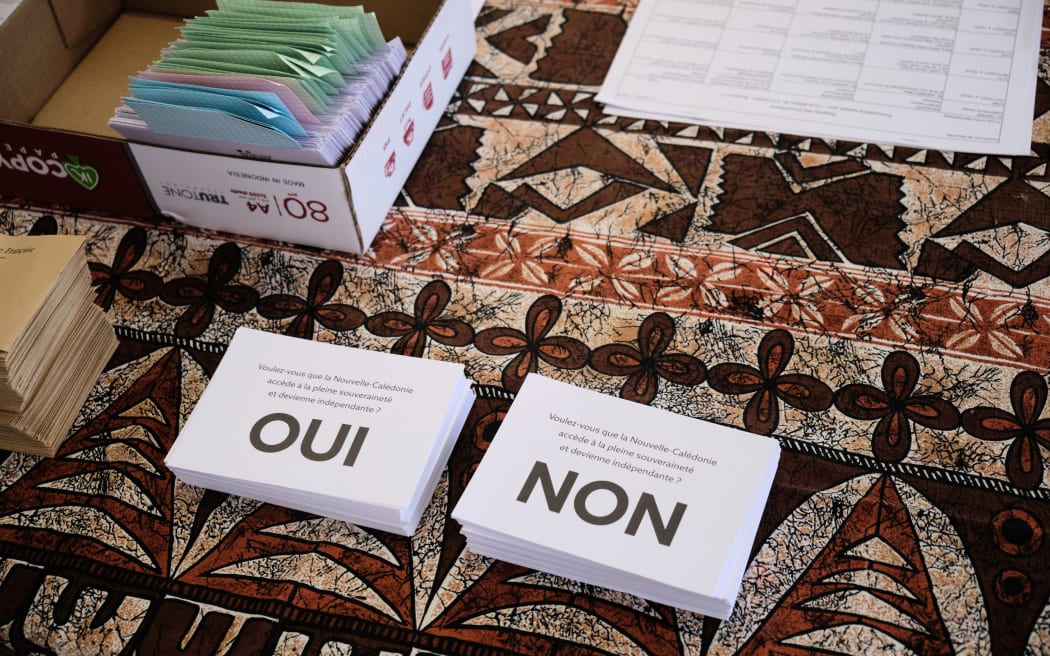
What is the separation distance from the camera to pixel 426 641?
89 cm

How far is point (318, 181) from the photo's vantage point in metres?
1.12

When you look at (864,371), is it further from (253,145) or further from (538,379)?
(253,145)

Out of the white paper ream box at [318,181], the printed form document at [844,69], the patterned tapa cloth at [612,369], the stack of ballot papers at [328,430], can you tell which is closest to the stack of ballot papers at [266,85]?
the white paper ream box at [318,181]

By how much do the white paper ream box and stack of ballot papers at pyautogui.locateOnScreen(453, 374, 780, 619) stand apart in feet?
1.23

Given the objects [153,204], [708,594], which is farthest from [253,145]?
[708,594]

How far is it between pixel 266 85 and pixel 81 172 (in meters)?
0.34

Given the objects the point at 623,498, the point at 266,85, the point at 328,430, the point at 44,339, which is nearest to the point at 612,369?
the point at 623,498

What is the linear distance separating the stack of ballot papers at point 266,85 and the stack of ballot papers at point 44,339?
20 centimetres

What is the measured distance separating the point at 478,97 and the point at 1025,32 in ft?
2.71

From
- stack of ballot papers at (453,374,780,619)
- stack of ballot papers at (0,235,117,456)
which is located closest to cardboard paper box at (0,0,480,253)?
stack of ballot papers at (0,235,117,456)

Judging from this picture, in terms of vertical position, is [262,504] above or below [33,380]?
below

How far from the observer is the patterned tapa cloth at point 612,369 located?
2.94ft

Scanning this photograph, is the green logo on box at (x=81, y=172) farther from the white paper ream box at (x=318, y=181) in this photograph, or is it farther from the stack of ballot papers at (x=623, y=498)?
the stack of ballot papers at (x=623, y=498)

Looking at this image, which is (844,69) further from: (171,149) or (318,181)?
(171,149)
